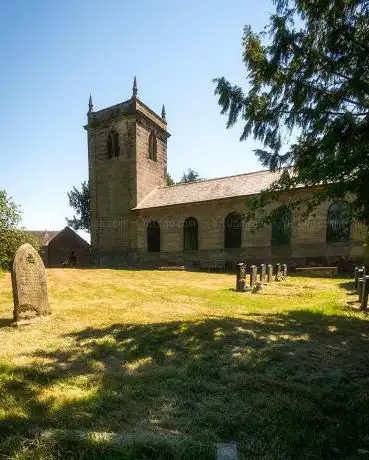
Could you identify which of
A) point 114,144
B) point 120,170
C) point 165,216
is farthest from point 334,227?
point 114,144

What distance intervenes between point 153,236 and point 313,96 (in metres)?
20.3

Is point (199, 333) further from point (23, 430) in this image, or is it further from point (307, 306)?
point (307, 306)

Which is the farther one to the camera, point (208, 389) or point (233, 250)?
point (233, 250)

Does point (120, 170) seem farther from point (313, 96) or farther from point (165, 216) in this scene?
point (313, 96)

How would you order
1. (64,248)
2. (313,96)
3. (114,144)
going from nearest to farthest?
(313,96), (114,144), (64,248)

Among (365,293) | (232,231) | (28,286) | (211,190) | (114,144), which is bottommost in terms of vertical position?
(365,293)

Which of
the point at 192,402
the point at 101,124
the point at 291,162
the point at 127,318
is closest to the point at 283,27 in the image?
the point at 291,162

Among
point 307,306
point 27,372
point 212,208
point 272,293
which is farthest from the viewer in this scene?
point 212,208

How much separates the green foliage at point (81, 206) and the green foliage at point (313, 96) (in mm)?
35498

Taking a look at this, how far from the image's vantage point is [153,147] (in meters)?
28.0

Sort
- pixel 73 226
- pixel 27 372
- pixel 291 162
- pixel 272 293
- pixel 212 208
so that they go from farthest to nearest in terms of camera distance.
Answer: pixel 73 226 < pixel 212 208 < pixel 272 293 < pixel 291 162 < pixel 27 372

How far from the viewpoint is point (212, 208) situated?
72.4 feet

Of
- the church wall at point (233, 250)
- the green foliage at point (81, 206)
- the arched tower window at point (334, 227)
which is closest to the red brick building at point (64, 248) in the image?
the green foliage at point (81, 206)

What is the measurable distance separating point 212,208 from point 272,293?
12.2m
